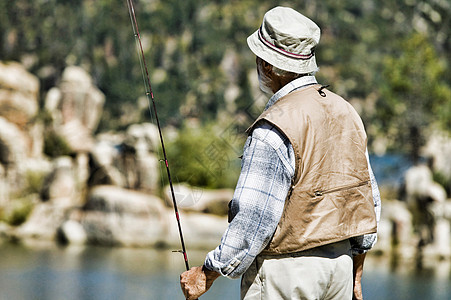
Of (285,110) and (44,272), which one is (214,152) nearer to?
(44,272)

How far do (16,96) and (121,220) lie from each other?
4570 mm

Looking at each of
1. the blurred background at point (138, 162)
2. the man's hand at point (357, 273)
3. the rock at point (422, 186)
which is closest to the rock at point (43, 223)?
the blurred background at point (138, 162)

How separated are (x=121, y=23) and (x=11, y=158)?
14371mm

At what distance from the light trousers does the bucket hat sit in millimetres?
458

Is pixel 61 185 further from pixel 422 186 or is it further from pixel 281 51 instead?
pixel 281 51

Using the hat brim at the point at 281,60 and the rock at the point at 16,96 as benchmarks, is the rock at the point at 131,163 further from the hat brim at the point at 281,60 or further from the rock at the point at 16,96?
the hat brim at the point at 281,60

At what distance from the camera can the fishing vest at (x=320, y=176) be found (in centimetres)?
159

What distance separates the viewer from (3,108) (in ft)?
44.4

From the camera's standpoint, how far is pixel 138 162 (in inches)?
482

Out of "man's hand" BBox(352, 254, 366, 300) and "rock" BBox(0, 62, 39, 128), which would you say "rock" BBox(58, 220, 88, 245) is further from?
"man's hand" BBox(352, 254, 366, 300)

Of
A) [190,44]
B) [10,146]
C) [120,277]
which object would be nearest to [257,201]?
[120,277]

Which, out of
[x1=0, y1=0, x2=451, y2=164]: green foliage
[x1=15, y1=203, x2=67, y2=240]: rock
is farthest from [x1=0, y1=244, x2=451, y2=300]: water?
[x1=0, y1=0, x2=451, y2=164]: green foliage

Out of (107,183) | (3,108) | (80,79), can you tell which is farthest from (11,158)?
(80,79)

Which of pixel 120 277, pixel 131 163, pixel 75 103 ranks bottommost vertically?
pixel 75 103
